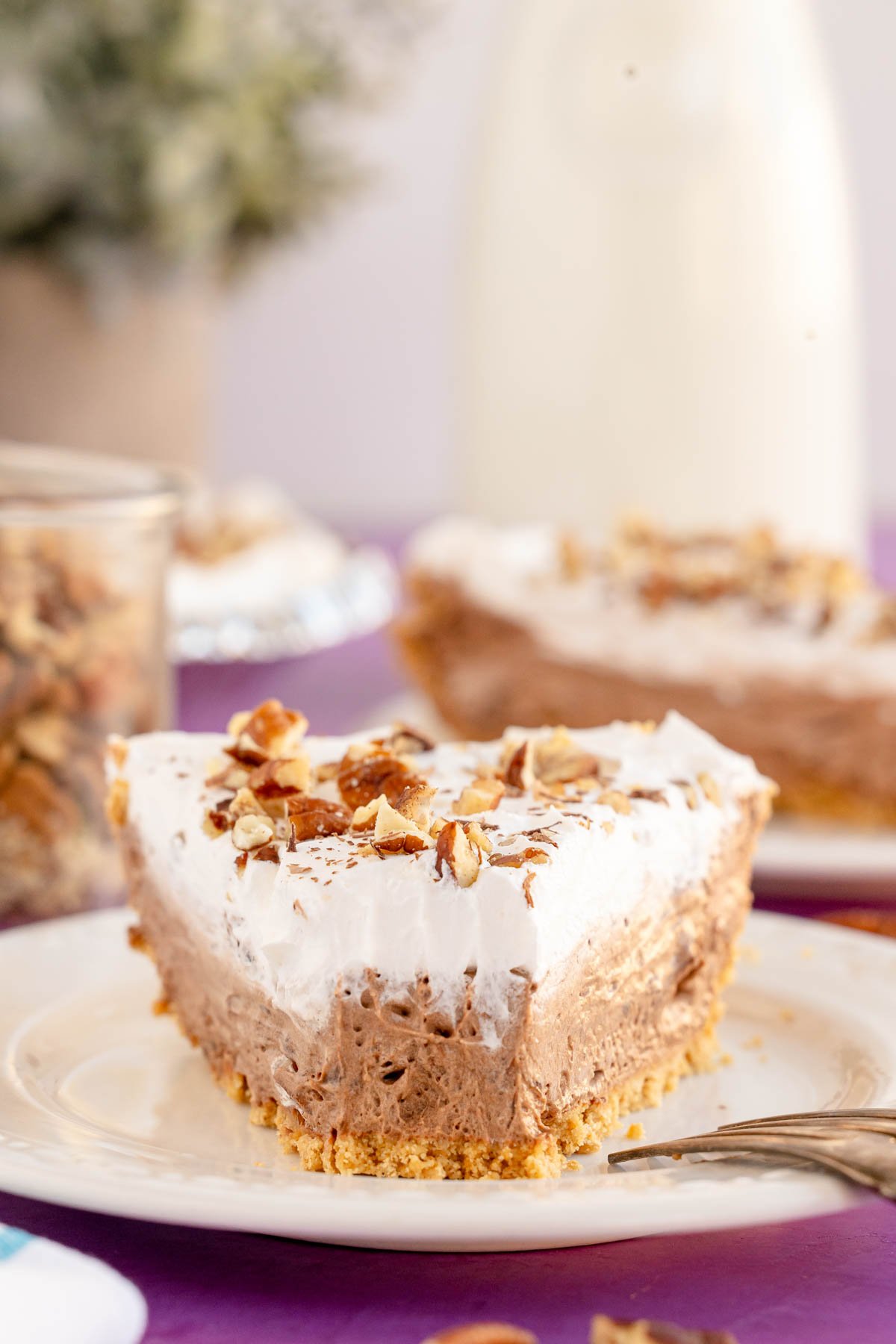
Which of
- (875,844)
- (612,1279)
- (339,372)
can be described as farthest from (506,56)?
(612,1279)

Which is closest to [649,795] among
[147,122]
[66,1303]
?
[66,1303]

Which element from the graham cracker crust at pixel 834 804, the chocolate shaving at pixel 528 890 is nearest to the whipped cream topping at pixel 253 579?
the graham cracker crust at pixel 834 804

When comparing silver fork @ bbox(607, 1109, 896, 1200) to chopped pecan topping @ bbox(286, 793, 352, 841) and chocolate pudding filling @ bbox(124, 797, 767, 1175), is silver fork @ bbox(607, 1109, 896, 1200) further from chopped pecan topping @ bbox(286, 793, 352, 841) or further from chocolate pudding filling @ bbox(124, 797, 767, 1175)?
chopped pecan topping @ bbox(286, 793, 352, 841)

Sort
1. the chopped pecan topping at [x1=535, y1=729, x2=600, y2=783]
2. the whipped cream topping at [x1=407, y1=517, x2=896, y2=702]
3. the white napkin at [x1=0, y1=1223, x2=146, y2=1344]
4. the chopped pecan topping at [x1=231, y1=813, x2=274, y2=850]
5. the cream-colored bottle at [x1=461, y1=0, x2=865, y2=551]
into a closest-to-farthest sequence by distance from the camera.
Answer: the white napkin at [x1=0, y1=1223, x2=146, y2=1344]
the chopped pecan topping at [x1=231, y1=813, x2=274, y2=850]
the chopped pecan topping at [x1=535, y1=729, x2=600, y2=783]
the whipped cream topping at [x1=407, y1=517, x2=896, y2=702]
the cream-colored bottle at [x1=461, y1=0, x2=865, y2=551]

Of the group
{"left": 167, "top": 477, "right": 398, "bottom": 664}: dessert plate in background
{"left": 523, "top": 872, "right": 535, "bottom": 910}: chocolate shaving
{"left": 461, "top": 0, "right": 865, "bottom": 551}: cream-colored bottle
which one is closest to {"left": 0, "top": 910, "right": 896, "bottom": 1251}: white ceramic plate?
{"left": 523, "top": 872, "right": 535, "bottom": 910}: chocolate shaving

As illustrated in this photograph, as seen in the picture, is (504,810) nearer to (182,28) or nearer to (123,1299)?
(123,1299)

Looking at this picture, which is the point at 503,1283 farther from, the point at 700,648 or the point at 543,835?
the point at 700,648

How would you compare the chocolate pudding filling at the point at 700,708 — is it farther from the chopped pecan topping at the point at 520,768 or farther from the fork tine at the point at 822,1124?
the fork tine at the point at 822,1124
